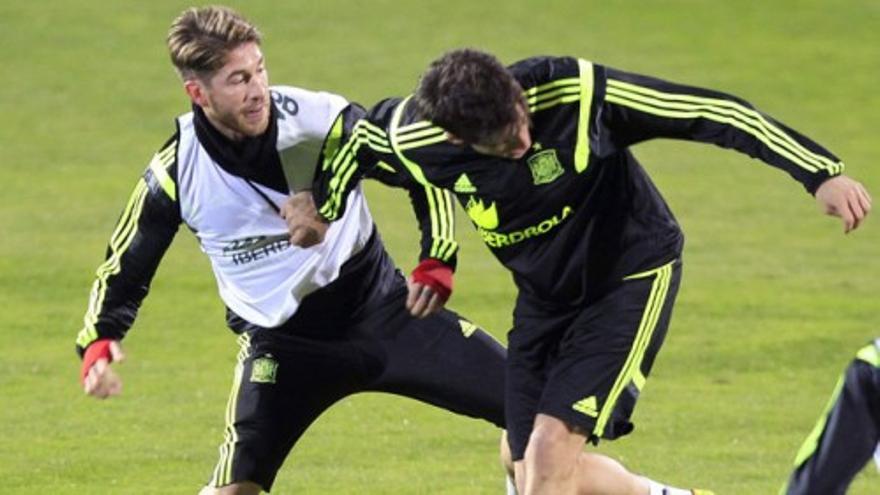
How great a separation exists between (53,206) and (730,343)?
917cm

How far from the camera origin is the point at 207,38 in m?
9.89

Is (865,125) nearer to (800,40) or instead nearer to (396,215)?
(800,40)

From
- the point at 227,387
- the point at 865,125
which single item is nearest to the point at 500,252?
the point at 227,387

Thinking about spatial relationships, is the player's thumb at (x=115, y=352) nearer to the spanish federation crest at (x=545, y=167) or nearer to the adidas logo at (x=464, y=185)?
the adidas logo at (x=464, y=185)

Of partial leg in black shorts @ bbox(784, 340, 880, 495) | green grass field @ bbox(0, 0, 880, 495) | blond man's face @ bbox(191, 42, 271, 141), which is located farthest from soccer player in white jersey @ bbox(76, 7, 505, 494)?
partial leg in black shorts @ bbox(784, 340, 880, 495)

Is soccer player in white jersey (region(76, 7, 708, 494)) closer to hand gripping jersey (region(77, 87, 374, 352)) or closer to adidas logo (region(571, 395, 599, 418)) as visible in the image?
hand gripping jersey (region(77, 87, 374, 352))

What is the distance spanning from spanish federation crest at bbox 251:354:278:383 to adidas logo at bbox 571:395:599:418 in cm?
162

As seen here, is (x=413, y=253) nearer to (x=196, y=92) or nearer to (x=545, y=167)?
(x=196, y=92)

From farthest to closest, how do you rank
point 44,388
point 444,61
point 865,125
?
point 865,125, point 44,388, point 444,61

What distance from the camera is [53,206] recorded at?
80.8ft

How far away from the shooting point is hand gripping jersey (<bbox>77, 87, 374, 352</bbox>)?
32.9 ft

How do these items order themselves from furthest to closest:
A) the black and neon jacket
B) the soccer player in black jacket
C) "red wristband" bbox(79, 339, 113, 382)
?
"red wristband" bbox(79, 339, 113, 382) < the black and neon jacket < the soccer player in black jacket

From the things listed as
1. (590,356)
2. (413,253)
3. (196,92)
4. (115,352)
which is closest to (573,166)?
(590,356)

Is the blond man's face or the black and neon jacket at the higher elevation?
the blond man's face
